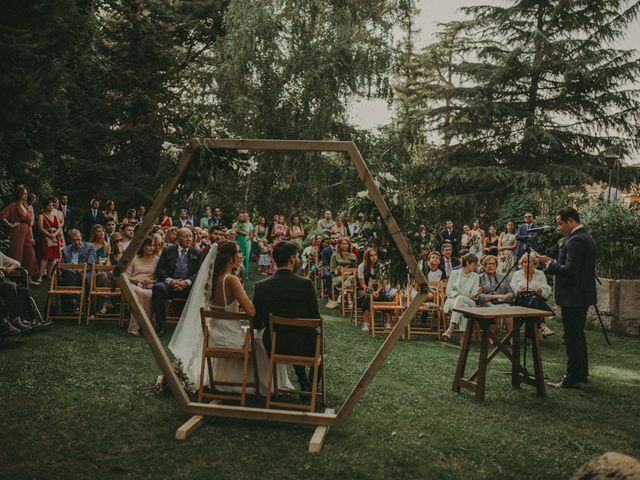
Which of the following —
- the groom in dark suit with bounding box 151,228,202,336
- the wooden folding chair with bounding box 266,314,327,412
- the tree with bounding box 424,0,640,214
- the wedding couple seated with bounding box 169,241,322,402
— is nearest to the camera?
the wooden folding chair with bounding box 266,314,327,412

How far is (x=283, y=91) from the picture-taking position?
→ 20672 millimetres

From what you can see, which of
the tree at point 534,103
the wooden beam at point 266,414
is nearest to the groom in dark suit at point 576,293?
the wooden beam at point 266,414

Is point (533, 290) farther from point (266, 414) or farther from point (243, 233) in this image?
point (243, 233)

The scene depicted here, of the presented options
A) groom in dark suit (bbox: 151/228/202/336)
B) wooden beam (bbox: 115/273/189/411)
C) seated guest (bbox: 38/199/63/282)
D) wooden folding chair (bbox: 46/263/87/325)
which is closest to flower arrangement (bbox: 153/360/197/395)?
wooden beam (bbox: 115/273/189/411)

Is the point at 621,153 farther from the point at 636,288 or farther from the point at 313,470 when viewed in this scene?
the point at 313,470

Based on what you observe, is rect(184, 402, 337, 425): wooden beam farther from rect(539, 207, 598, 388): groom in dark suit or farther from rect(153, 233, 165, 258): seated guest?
rect(153, 233, 165, 258): seated guest

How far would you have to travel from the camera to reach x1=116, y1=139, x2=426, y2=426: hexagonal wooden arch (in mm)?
4832

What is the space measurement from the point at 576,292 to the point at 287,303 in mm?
3558

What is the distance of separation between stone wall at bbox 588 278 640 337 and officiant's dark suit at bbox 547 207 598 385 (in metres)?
4.21

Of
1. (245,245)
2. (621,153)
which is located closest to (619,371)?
(245,245)

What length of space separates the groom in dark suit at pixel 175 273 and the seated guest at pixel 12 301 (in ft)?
5.80

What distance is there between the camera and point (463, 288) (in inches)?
378

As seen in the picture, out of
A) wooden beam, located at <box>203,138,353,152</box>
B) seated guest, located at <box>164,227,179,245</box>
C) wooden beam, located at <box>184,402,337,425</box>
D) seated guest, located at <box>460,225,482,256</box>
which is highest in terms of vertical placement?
wooden beam, located at <box>203,138,353,152</box>

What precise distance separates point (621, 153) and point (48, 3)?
21692mm
